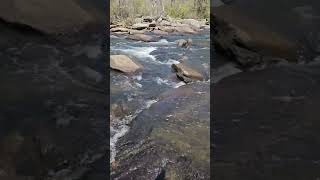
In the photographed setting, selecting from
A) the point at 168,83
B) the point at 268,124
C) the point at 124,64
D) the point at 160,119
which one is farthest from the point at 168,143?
the point at 124,64

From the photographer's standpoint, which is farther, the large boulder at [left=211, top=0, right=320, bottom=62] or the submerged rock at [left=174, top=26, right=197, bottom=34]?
the submerged rock at [left=174, top=26, right=197, bottom=34]

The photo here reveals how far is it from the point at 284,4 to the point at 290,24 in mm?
843

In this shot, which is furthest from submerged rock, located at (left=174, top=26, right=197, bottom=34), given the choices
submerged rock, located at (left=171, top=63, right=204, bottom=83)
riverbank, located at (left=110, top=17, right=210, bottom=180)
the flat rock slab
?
the flat rock slab

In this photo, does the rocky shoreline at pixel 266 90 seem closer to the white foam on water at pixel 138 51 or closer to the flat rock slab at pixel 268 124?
the flat rock slab at pixel 268 124

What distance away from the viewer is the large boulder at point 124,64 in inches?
317

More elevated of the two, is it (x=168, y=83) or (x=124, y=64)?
(x=124, y=64)

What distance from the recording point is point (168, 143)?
4.61m

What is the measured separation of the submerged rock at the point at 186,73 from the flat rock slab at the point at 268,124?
104 centimetres

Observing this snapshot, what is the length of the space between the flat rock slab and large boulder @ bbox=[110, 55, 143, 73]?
224 centimetres

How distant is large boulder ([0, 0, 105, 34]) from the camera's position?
6.23 meters

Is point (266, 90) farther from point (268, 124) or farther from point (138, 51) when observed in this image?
point (138, 51)

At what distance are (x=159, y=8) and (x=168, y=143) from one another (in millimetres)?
25840

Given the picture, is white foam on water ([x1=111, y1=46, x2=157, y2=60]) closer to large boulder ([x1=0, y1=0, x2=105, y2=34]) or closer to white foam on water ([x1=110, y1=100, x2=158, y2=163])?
large boulder ([x1=0, y1=0, x2=105, y2=34])

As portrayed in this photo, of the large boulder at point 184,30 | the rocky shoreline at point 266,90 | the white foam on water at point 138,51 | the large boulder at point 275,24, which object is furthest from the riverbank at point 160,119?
Answer: the large boulder at point 184,30
